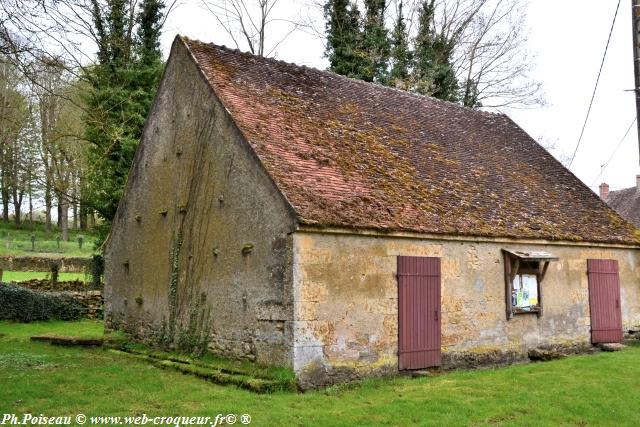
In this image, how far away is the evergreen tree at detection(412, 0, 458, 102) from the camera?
26734 mm

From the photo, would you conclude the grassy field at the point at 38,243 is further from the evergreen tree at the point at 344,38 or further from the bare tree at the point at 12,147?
the evergreen tree at the point at 344,38

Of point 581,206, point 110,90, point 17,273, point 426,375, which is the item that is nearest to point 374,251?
point 426,375

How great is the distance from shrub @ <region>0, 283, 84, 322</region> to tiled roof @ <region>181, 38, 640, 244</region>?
12.0 meters

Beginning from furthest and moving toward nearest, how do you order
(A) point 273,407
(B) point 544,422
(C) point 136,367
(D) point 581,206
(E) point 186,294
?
(D) point 581,206 → (E) point 186,294 → (C) point 136,367 → (A) point 273,407 → (B) point 544,422

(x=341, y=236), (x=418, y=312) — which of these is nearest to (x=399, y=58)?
(x=418, y=312)

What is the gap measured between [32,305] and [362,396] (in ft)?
51.1

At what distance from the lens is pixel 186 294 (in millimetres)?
13461

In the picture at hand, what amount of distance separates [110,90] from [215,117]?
9402 mm

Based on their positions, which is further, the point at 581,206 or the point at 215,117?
the point at 581,206

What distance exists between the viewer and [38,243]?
39.3 m

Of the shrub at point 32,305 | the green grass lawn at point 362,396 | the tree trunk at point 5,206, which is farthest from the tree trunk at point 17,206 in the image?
the green grass lawn at point 362,396

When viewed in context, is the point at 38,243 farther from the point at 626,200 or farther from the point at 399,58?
the point at 626,200

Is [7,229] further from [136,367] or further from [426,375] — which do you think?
[426,375]

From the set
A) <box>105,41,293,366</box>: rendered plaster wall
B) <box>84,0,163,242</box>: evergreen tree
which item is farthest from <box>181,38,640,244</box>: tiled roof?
<box>84,0,163,242</box>: evergreen tree
